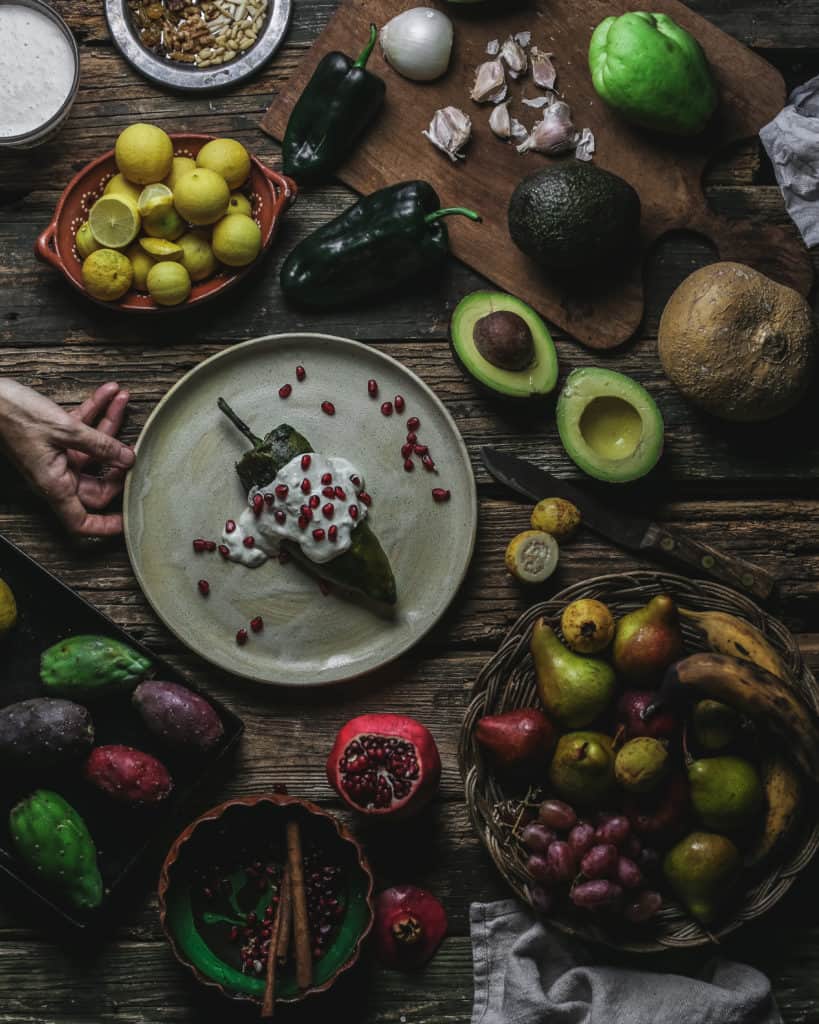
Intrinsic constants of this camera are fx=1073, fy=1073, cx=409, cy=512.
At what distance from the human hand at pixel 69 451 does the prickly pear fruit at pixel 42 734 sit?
17.0 inches

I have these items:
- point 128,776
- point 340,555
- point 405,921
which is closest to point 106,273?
point 340,555

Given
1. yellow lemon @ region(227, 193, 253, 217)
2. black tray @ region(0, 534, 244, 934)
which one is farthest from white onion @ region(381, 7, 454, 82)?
black tray @ region(0, 534, 244, 934)

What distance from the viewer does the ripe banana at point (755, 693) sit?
2.19m

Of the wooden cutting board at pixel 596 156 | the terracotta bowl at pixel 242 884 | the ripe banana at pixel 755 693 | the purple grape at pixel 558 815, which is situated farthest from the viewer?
the wooden cutting board at pixel 596 156

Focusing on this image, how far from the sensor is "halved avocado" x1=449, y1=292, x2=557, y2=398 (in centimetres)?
251

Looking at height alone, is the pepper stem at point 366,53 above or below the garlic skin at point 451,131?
above

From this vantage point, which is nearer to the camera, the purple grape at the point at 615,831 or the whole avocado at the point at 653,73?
the purple grape at the point at 615,831

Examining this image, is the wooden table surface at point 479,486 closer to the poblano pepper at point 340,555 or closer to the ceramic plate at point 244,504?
the ceramic plate at point 244,504

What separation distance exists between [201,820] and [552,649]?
870mm

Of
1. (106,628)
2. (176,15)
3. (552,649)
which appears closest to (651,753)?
(552,649)

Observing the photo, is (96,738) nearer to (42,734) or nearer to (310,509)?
(42,734)

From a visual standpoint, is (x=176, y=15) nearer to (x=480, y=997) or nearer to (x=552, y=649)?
(x=552, y=649)

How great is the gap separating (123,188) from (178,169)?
14 centimetres

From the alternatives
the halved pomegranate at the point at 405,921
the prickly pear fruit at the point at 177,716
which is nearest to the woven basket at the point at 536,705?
the halved pomegranate at the point at 405,921
